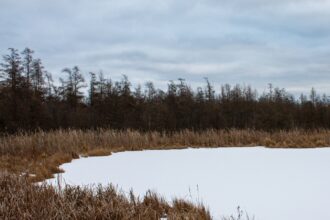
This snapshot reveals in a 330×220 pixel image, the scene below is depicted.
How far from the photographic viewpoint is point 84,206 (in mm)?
3982

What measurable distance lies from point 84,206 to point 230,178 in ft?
9.76

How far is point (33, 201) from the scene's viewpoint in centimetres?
413

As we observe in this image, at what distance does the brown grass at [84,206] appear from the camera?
3.70 m

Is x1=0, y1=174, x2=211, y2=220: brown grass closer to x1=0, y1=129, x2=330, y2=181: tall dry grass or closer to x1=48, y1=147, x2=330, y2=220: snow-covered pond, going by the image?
x1=48, y1=147, x2=330, y2=220: snow-covered pond

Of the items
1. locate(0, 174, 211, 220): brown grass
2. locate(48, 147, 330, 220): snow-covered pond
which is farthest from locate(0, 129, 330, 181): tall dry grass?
locate(0, 174, 211, 220): brown grass

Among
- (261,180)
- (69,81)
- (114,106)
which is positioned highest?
(69,81)

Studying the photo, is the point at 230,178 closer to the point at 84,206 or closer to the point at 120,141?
the point at 84,206

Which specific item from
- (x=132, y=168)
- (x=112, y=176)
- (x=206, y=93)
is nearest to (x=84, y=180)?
(x=112, y=176)

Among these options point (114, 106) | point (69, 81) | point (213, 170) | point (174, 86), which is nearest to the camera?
point (213, 170)

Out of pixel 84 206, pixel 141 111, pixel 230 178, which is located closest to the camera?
pixel 84 206

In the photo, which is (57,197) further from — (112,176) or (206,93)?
(206,93)

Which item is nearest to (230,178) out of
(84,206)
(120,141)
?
(84,206)

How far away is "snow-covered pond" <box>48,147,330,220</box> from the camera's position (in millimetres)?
4477

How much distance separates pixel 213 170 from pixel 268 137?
604cm
